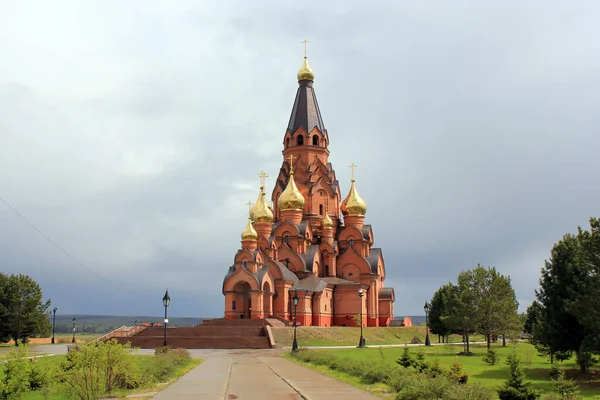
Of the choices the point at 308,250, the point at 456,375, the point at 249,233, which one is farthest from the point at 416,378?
the point at 308,250

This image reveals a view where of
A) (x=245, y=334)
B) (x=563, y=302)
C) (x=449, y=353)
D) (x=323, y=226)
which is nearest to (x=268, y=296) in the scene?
(x=245, y=334)

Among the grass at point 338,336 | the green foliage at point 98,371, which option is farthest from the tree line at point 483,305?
the green foliage at point 98,371

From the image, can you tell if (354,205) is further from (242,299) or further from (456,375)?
(456,375)

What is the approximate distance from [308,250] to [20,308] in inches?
1042

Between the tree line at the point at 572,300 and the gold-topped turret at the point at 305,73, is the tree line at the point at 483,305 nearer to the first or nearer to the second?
the tree line at the point at 572,300

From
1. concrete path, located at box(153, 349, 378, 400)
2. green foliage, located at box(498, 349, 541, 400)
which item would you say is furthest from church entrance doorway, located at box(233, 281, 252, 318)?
green foliage, located at box(498, 349, 541, 400)

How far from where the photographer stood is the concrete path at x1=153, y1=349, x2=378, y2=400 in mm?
14367

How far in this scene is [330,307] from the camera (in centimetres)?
5672

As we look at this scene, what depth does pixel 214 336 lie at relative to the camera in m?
43.0

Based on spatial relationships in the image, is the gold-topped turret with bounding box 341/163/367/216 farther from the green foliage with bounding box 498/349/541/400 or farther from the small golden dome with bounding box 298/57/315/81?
the green foliage with bounding box 498/349/541/400

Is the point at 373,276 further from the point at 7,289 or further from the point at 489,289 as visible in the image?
the point at 7,289

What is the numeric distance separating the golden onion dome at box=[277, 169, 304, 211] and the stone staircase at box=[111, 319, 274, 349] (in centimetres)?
1481

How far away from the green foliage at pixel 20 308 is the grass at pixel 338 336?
20359 millimetres

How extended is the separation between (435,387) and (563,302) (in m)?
12.5
